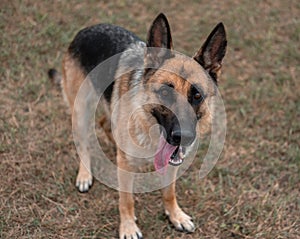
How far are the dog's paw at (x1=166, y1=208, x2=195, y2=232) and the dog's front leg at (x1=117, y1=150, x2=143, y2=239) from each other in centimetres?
35

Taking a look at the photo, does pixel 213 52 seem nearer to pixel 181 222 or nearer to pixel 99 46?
pixel 99 46

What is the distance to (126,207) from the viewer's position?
423 centimetres

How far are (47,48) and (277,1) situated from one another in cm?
384

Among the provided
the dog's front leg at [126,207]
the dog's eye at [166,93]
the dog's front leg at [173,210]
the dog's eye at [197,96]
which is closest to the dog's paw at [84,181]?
the dog's front leg at [126,207]

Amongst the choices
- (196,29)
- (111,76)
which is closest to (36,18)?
(196,29)

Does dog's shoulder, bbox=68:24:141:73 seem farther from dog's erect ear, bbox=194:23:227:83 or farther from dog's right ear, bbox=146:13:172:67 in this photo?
dog's erect ear, bbox=194:23:227:83

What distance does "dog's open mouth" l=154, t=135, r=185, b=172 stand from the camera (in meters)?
3.76

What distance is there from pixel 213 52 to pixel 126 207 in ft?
5.09

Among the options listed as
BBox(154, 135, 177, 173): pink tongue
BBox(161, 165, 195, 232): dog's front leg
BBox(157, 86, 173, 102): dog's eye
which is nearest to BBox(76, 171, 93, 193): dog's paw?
BBox(161, 165, 195, 232): dog's front leg

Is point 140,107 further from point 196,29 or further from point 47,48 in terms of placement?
point 196,29

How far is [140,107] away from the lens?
3842 millimetres

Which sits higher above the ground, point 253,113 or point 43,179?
point 253,113

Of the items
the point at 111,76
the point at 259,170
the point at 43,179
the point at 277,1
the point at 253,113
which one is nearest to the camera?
the point at 111,76

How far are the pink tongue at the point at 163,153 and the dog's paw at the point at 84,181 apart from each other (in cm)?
102
